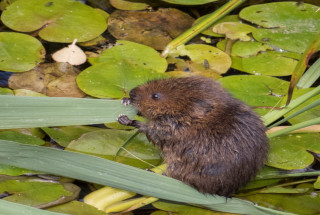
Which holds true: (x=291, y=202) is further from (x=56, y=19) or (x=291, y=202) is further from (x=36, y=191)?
(x=56, y=19)

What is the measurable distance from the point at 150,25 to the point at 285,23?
1.46 metres

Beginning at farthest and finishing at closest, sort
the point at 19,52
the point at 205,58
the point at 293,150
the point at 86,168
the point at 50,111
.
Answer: the point at 205,58 < the point at 19,52 < the point at 293,150 < the point at 50,111 < the point at 86,168

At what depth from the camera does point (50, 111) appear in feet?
10.5

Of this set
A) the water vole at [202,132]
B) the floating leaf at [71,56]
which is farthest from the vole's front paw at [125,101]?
the floating leaf at [71,56]

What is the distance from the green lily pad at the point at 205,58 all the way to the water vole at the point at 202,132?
113cm

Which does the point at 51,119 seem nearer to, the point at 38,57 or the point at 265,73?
the point at 38,57

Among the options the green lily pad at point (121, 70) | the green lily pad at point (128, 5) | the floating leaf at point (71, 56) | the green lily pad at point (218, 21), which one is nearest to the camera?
the green lily pad at point (121, 70)

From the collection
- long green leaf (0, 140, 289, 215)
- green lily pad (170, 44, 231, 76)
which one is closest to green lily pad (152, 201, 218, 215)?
long green leaf (0, 140, 289, 215)

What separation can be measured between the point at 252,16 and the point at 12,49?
259 centimetres

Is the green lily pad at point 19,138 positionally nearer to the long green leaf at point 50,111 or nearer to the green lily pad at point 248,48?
the long green leaf at point 50,111

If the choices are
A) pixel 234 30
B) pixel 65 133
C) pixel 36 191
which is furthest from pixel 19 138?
pixel 234 30

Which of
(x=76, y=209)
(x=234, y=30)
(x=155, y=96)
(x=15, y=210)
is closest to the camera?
(x=15, y=210)

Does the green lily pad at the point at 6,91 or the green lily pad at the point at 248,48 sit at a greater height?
the green lily pad at the point at 248,48

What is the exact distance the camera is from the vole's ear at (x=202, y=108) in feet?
11.6
